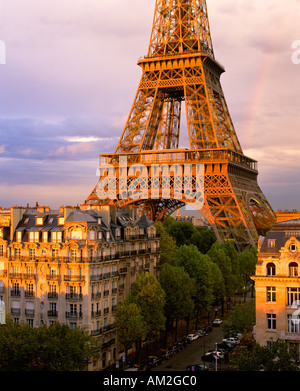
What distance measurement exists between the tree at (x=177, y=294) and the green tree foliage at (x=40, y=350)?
1635 cm

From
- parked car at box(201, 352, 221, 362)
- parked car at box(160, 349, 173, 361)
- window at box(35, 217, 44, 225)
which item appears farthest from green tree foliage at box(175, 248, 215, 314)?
window at box(35, 217, 44, 225)

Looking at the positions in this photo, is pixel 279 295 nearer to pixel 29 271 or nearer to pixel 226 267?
pixel 29 271

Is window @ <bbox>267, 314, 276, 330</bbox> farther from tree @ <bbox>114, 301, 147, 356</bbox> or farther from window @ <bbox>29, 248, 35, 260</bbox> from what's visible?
window @ <bbox>29, 248, 35, 260</bbox>

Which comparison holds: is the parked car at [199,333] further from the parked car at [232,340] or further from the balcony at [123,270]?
the balcony at [123,270]

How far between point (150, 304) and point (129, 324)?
400cm

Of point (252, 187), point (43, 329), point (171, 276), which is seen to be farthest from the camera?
point (252, 187)

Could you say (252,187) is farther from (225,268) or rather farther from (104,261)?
(104,261)

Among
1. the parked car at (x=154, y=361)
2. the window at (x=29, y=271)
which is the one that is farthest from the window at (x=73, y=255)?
the parked car at (x=154, y=361)

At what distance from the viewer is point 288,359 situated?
29625mm

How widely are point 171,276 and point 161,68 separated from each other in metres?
44.2

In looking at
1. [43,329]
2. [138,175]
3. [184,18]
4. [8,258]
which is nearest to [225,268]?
[138,175]

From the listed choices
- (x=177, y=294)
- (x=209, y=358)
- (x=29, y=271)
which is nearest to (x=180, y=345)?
(x=177, y=294)

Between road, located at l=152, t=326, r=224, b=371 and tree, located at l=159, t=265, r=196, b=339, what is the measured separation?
10.3ft

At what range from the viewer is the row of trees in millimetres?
43800
